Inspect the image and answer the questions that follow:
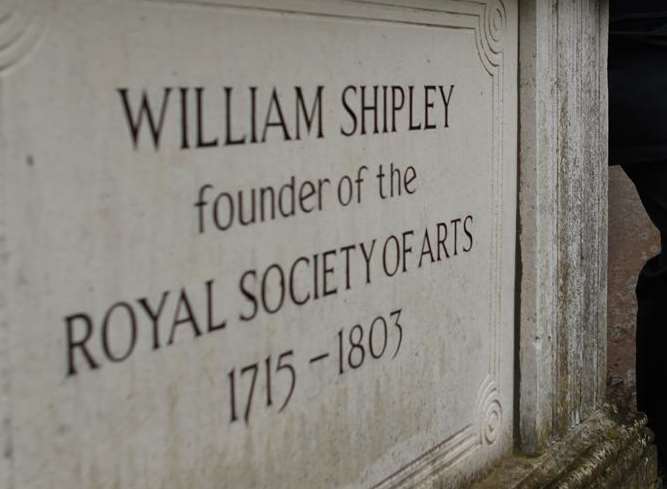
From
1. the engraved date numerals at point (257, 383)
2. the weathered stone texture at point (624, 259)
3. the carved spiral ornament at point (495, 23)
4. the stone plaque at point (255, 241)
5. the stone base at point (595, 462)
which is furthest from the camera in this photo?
the weathered stone texture at point (624, 259)

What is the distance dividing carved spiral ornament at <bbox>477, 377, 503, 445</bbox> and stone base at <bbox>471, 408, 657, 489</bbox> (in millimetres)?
92

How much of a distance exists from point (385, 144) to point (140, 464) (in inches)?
36.2

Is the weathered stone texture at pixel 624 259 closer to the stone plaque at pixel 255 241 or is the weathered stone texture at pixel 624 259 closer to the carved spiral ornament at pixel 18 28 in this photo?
the stone plaque at pixel 255 241

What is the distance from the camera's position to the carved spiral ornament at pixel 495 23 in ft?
10.2

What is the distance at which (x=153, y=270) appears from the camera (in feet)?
7.03

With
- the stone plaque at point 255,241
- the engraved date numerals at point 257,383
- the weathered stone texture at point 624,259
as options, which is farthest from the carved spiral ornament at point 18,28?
the weathered stone texture at point 624,259

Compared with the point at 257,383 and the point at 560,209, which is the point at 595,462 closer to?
the point at 560,209

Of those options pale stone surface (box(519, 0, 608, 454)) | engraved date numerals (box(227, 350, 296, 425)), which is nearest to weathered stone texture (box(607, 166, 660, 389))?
pale stone surface (box(519, 0, 608, 454))

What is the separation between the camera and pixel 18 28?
6.08 feet

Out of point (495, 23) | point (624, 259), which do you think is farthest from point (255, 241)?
point (624, 259)

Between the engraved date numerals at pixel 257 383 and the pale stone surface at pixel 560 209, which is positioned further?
the pale stone surface at pixel 560 209

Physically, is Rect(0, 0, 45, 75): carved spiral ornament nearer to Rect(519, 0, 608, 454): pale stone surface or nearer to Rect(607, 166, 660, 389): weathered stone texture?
Rect(519, 0, 608, 454): pale stone surface

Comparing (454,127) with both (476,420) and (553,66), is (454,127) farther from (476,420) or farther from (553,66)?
(476,420)

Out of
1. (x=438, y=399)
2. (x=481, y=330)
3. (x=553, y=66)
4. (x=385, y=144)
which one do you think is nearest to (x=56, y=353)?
(x=385, y=144)
